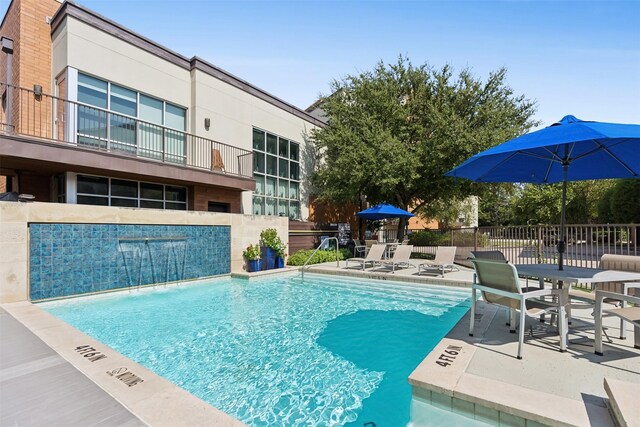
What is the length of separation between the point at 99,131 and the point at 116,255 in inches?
163

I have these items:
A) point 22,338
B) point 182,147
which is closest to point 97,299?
point 22,338

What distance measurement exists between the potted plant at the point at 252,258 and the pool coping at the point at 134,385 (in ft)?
23.9

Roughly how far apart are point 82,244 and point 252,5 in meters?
7.74

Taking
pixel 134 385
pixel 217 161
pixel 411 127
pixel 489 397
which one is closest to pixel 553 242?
pixel 411 127

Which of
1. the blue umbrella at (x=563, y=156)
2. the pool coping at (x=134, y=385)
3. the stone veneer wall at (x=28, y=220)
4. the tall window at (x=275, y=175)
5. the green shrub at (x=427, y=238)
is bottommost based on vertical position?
the pool coping at (x=134, y=385)

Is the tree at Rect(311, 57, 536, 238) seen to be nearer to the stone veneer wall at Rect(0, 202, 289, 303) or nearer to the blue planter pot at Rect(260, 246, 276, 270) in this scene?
the blue planter pot at Rect(260, 246, 276, 270)

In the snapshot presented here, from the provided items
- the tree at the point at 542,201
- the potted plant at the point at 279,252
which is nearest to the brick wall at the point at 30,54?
the potted plant at the point at 279,252

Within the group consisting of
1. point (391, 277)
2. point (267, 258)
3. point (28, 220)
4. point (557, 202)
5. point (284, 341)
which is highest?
point (557, 202)

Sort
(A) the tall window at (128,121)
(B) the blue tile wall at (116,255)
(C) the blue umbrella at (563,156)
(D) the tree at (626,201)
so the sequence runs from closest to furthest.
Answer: (C) the blue umbrella at (563,156)
(B) the blue tile wall at (116,255)
(A) the tall window at (128,121)
(D) the tree at (626,201)

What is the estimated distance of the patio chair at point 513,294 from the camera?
3568 millimetres

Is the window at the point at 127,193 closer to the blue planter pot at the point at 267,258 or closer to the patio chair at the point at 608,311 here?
the blue planter pot at the point at 267,258

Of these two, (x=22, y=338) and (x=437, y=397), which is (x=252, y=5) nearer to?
(x=22, y=338)

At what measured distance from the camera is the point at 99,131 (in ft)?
32.9

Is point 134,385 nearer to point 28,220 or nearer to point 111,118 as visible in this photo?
point 28,220
